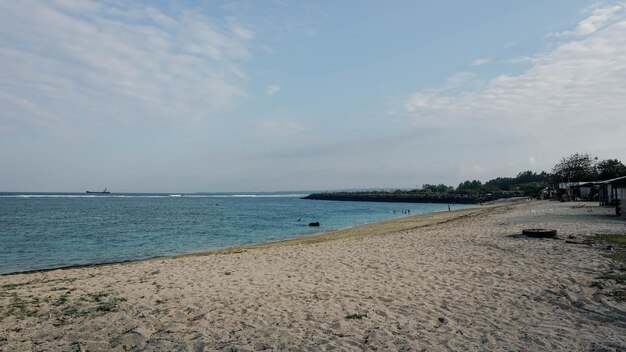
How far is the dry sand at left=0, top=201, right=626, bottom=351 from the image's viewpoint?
5633mm

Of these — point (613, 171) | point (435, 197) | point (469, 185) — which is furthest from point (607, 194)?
point (469, 185)

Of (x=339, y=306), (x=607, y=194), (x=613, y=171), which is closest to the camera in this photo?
(x=339, y=306)

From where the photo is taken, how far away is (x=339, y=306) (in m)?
7.24

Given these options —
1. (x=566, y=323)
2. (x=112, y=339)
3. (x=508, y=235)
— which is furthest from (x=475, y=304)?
(x=508, y=235)

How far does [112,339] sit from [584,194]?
55099 mm

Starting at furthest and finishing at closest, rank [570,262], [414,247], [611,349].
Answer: [414,247], [570,262], [611,349]

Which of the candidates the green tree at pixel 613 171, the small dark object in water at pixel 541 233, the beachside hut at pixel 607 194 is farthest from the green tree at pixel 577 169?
the small dark object in water at pixel 541 233

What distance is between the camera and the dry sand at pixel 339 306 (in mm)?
5633

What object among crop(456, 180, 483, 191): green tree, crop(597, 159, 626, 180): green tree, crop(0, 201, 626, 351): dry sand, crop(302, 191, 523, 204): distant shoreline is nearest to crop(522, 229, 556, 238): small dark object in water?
crop(0, 201, 626, 351): dry sand

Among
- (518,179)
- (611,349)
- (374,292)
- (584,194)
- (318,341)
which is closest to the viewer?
(611,349)

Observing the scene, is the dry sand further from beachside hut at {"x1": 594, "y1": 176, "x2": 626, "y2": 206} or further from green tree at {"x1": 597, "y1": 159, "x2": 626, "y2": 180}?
green tree at {"x1": 597, "y1": 159, "x2": 626, "y2": 180}

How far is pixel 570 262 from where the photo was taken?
33.2 feet

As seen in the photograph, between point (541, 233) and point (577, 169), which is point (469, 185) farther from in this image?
point (541, 233)

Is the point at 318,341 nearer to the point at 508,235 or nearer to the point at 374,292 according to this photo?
the point at 374,292
